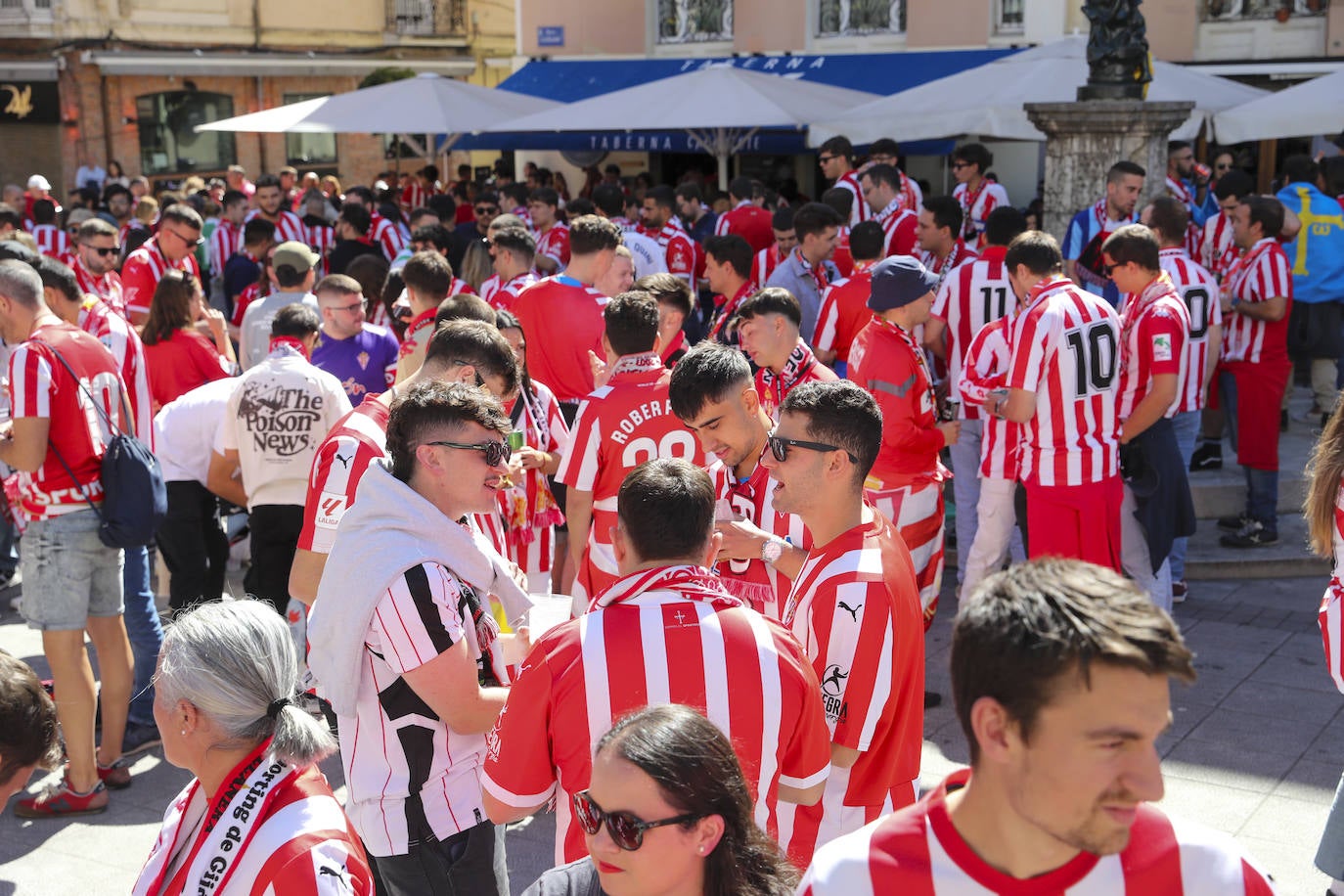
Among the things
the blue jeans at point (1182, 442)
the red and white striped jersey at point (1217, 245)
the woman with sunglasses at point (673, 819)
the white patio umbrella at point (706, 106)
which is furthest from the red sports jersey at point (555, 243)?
the woman with sunglasses at point (673, 819)

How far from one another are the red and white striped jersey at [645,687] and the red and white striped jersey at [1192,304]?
194 inches

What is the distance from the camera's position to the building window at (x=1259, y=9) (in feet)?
52.9

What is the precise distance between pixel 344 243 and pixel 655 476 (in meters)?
8.24

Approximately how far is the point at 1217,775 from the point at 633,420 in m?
2.66

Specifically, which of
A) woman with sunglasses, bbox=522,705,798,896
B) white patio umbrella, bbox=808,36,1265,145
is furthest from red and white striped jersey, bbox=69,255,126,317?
woman with sunglasses, bbox=522,705,798,896

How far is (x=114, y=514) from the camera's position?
203 inches

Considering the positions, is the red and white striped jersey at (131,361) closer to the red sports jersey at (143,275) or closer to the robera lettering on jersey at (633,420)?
the robera lettering on jersey at (633,420)

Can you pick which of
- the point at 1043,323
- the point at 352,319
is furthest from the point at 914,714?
the point at 352,319

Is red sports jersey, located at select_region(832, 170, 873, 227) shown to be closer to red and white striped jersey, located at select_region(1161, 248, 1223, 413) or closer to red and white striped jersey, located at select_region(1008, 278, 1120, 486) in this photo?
red and white striped jersey, located at select_region(1161, 248, 1223, 413)

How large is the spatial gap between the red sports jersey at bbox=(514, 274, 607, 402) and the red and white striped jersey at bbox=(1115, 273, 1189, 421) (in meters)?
2.60

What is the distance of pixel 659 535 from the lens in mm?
2762

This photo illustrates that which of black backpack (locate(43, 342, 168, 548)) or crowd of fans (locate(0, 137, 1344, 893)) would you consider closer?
crowd of fans (locate(0, 137, 1344, 893))

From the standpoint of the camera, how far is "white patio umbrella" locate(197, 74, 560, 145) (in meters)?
14.1

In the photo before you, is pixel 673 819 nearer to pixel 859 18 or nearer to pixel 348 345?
pixel 348 345
